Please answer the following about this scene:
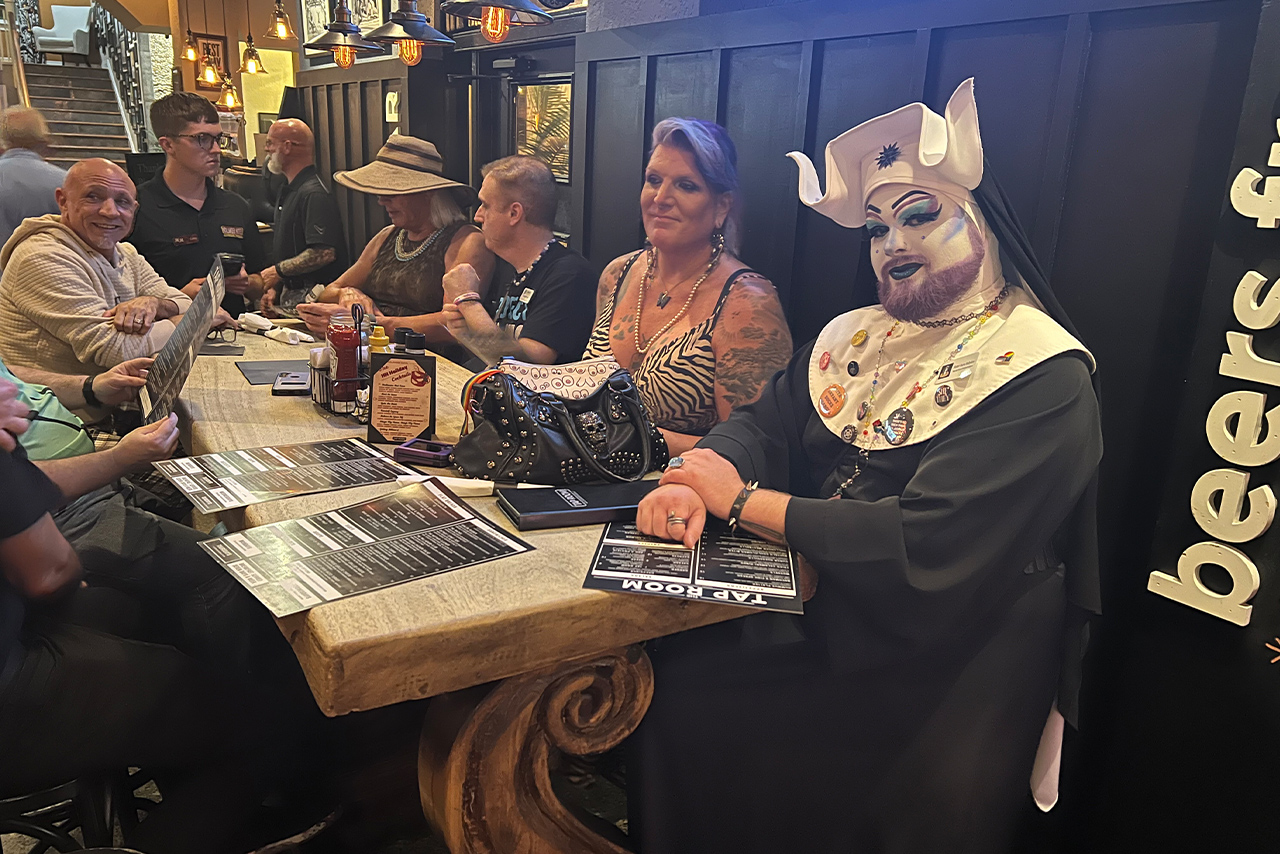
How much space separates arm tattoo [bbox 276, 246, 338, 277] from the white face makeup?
3.70 metres

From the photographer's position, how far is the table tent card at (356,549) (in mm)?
1258

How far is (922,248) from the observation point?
1.58 m

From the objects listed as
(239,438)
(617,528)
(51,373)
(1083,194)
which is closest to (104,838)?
(239,438)

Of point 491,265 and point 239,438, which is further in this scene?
point 491,265

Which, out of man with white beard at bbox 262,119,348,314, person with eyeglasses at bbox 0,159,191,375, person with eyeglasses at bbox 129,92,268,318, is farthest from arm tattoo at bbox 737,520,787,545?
man with white beard at bbox 262,119,348,314

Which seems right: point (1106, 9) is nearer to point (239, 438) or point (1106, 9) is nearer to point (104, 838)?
point (239, 438)

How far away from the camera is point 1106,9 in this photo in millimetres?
1685

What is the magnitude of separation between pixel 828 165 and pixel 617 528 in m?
0.83

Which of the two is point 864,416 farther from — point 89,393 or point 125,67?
point 125,67

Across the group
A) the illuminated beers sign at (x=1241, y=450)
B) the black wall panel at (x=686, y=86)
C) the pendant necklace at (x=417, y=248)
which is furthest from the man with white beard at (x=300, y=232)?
the illuminated beers sign at (x=1241, y=450)

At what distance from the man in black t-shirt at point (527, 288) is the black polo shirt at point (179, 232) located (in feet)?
5.18

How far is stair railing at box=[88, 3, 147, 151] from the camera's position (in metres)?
11.8

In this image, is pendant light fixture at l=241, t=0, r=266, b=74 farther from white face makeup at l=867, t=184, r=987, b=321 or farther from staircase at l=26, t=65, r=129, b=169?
white face makeup at l=867, t=184, r=987, b=321

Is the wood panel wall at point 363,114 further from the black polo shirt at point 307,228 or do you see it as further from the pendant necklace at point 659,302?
the pendant necklace at point 659,302
